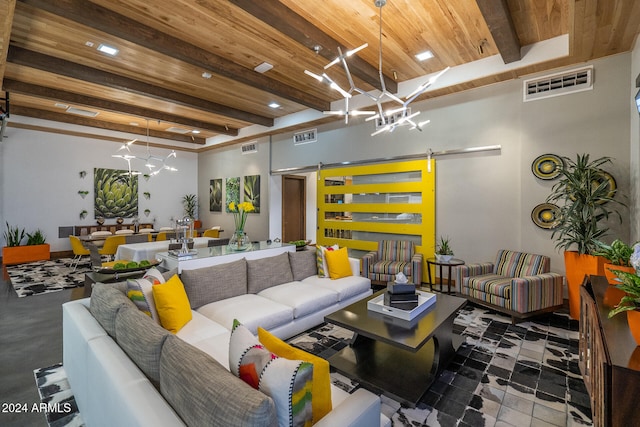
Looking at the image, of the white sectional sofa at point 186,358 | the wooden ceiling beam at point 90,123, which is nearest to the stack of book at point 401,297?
the white sectional sofa at point 186,358

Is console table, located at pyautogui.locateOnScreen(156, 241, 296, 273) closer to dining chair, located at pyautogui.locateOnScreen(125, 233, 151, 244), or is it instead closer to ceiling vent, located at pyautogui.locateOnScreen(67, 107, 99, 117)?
dining chair, located at pyautogui.locateOnScreen(125, 233, 151, 244)

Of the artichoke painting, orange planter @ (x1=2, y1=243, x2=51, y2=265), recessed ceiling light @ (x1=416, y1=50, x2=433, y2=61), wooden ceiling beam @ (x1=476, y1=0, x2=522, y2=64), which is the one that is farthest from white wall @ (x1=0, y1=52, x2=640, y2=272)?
recessed ceiling light @ (x1=416, y1=50, x2=433, y2=61)

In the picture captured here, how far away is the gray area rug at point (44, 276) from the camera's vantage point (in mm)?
4664

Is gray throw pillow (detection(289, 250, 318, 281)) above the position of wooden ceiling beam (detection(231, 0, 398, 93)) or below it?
below

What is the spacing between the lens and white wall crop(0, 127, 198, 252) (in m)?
6.72

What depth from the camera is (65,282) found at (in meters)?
5.07

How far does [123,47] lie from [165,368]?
13.4 ft

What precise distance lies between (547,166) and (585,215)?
37.0 inches

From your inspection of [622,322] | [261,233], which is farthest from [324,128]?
[622,322]

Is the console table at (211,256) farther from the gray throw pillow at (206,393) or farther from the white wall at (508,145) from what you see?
the white wall at (508,145)

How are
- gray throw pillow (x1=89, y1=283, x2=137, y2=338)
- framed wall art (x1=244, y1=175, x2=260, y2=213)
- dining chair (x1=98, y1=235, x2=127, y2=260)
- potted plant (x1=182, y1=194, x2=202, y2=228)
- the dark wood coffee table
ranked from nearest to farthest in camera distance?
gray throw pillow (x1=89, y1=283, x2=137, y2=338) < the dark wood coffee table < dining chair (x1=98, y1=235, x2=127, y2=260) < framed wall art (x1=244, y1=175, x2=260, y2=213) < potted plant (x1=182, y1=194, x2=202, y2=228)

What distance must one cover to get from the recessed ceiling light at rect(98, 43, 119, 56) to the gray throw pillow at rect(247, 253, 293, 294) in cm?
315

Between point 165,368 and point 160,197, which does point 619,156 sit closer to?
point 165,368

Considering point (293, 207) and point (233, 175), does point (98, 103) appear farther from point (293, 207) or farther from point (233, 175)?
point (293, 207)
